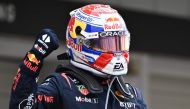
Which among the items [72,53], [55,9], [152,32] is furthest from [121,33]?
[152,32]

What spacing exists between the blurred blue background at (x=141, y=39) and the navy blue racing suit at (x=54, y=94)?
7.52 m

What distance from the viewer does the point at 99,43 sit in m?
4.53

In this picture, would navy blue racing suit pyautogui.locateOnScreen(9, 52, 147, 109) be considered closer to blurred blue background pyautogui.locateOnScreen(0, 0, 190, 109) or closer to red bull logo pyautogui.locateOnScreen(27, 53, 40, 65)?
red bull logo pyautogui.locateOnScreen(27, 53, 40, 65)

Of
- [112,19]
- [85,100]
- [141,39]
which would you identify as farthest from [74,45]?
[141,39]

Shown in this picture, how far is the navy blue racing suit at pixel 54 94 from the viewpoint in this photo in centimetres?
416

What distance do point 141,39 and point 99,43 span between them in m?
9.64

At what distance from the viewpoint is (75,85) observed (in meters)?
4.41

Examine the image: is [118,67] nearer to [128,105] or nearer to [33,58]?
[128,105]

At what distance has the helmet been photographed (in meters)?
4.50

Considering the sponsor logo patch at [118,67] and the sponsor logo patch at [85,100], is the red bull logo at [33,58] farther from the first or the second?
the sponsor logo patch at [118,67]

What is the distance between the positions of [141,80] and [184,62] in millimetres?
1222

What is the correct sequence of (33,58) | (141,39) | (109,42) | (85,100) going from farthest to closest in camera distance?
(141,39) < (109,42) < (85,100) < (33,58)

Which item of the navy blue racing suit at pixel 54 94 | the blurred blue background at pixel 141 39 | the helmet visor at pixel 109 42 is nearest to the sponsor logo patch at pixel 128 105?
the navy blue racing suit at pixel 54 94

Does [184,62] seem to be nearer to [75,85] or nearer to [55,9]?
[55,9]
